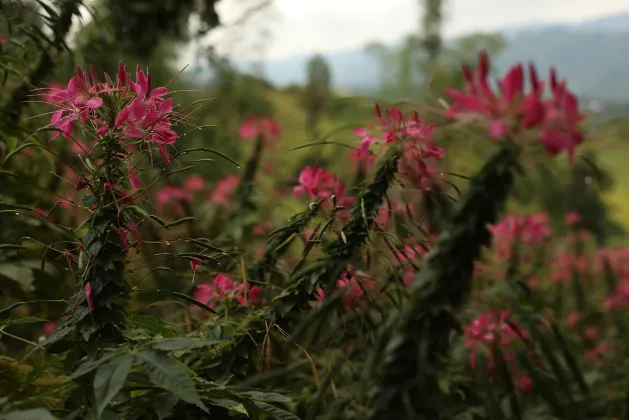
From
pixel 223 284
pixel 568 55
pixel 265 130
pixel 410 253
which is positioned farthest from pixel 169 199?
pixel 568 55

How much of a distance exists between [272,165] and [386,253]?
1.33 meters

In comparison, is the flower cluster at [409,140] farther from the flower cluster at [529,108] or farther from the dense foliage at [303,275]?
the flower cluster at [529,108]

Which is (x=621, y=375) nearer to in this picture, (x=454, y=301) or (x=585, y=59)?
(x=454, y=301)

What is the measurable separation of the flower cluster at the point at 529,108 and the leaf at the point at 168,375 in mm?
262

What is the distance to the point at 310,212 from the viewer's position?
0.58 m

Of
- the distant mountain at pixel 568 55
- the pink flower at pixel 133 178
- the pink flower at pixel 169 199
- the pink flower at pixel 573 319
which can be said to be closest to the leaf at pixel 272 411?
the pink flower at pixel 133 178

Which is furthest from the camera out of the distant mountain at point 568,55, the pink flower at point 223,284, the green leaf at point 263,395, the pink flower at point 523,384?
the distant mountain at point 568,55

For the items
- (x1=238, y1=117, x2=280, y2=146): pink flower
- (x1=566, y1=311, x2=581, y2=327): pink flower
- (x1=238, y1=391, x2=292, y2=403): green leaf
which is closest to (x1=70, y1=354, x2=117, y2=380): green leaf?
(x1=238, y1=391, x2=292, y2=403): green leaf

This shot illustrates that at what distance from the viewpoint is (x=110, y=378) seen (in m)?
0.35

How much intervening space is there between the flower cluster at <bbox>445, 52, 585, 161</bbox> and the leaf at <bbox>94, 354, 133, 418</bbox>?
0.29 metres

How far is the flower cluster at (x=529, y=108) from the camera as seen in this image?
0.34m

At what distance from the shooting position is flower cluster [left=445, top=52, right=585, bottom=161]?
335 millimetres

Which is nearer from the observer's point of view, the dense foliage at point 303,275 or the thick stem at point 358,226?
the dense foliage at point 303,275

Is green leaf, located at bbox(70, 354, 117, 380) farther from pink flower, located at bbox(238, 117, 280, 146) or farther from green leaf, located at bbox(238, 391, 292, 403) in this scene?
pink flower, located at bbox(238, 117, 280, 146)
